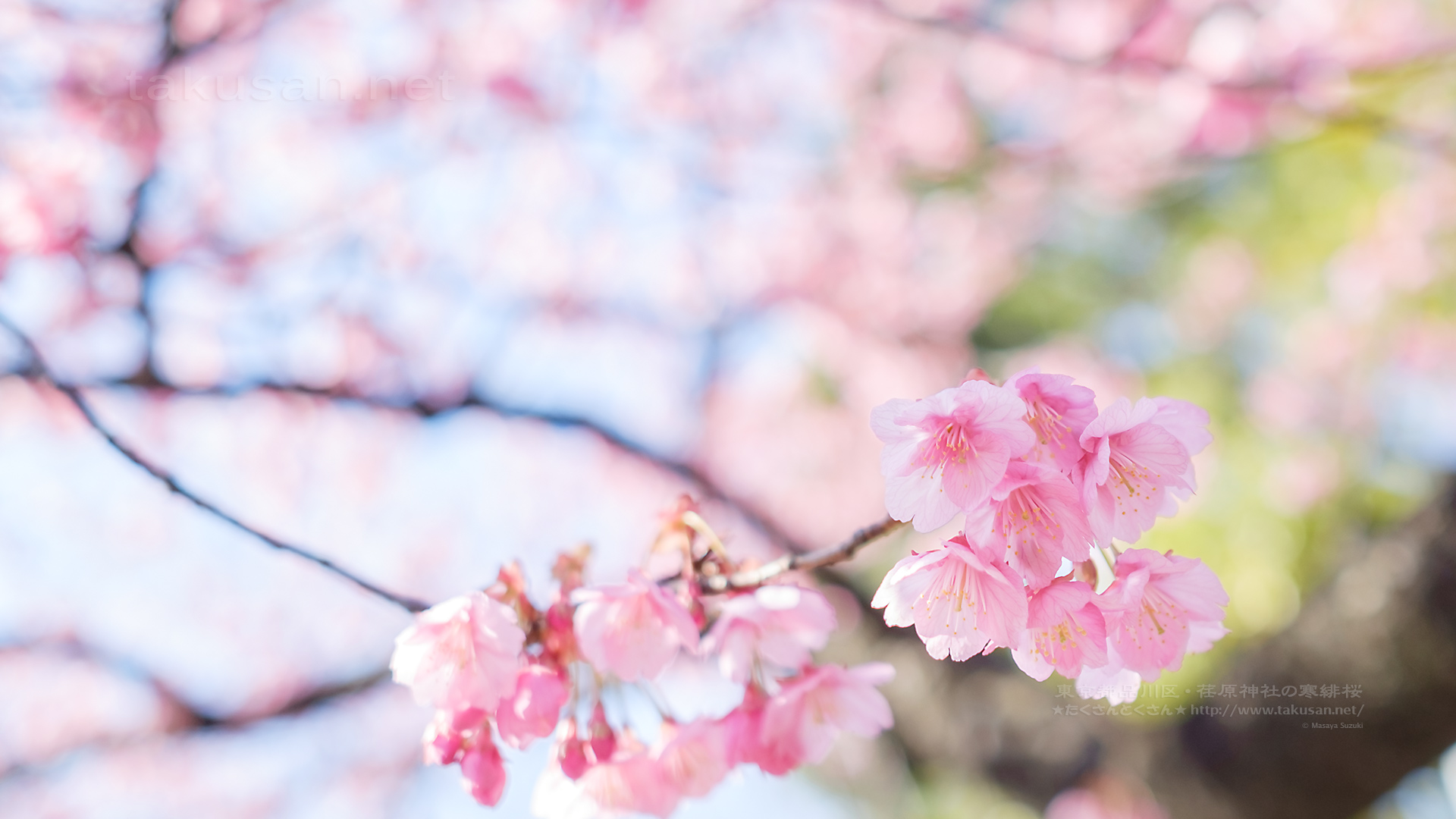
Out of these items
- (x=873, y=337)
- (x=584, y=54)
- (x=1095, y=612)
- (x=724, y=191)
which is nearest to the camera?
(x=1095, y=612)

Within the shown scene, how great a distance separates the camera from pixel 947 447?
27.9 inches

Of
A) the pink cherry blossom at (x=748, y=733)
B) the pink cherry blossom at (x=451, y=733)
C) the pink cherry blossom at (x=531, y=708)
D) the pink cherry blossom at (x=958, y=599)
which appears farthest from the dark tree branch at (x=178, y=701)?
the pink cherry blossom at (x=958, y=599)

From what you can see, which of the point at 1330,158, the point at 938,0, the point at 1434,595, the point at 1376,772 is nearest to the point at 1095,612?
the point at 1434,595

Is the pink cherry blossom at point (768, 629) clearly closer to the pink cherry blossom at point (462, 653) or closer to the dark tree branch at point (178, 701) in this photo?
the pink cherry blossom at point (462, 653)

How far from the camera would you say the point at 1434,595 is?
48.6 inches

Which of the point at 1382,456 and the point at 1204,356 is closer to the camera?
the point at 1382,456

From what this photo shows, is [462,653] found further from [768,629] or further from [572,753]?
[768,629]

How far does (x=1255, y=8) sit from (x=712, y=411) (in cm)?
316

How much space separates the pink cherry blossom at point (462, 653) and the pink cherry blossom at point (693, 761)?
218 mm

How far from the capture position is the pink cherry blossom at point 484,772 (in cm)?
88

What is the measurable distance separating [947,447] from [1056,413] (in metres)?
0.12

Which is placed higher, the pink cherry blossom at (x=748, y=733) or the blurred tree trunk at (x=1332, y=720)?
the pink cherry blossom at (x=748, y=733)

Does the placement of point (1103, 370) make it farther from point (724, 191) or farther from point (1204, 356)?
point (724, 191)

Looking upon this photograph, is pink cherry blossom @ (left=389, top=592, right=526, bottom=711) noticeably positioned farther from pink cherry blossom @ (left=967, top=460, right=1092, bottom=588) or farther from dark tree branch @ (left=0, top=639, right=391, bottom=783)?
dark tree branch @ (left=0, top=639, right=391, bottom=783)
